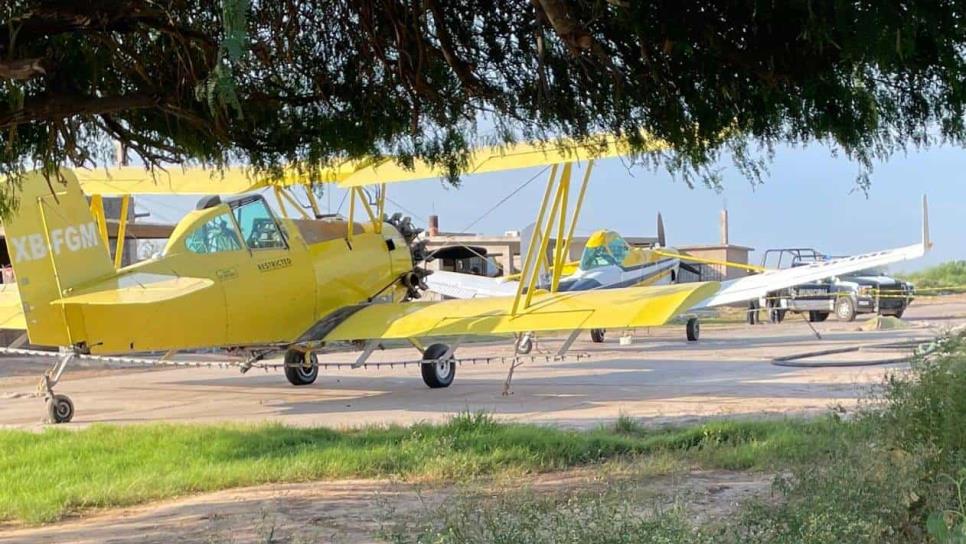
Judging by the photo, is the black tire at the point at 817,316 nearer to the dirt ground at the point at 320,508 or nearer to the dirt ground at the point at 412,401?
the dirt ground at the point at 412,401

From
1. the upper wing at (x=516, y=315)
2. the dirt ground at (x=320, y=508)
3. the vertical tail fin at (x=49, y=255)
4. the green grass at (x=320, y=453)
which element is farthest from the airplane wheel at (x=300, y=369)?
the dirt ground at (x=320, y=508)

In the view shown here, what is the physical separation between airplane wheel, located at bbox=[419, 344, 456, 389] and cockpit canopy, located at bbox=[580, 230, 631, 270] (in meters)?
9.32

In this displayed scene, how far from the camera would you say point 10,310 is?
13281 mm

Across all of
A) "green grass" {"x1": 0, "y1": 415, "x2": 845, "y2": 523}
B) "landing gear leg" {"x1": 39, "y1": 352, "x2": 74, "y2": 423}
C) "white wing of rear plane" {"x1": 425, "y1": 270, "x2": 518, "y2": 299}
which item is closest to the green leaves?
"green grass" {"x1": 0, "y1": 415, "x2": 845, "y2": 523}

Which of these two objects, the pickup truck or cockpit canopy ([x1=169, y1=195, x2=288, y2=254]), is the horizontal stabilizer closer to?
cockpit canopy ([x1=169, y1=195, x2=288, y2=254])

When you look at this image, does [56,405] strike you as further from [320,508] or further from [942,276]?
[942,276]

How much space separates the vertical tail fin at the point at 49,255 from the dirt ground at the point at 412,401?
4.32ft

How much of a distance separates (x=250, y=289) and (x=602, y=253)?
12.0m

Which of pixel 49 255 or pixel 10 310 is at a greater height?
pixel 49 255

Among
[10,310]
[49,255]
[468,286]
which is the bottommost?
[468,286]

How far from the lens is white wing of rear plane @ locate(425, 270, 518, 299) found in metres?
24.6

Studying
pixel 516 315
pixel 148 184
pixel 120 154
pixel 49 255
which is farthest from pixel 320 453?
pixel 148 184

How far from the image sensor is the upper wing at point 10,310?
12780 mm

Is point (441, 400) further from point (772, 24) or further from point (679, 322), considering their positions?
point (679, 322)
